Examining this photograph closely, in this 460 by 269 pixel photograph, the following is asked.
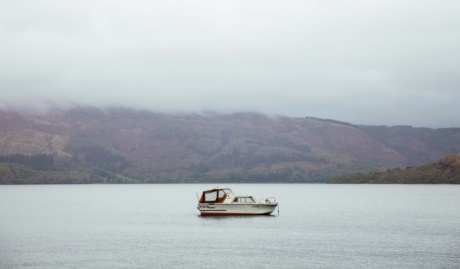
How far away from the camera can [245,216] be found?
15362 cm

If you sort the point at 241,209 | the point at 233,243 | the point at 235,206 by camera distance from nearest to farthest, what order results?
the point at 233,243 < the point at 235,206 < the point at 241,209

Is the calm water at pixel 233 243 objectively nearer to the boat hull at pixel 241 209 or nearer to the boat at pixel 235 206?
the boat hull at pixel 241 209

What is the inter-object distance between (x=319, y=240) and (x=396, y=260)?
2571 centimetres

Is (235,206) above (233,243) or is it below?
above

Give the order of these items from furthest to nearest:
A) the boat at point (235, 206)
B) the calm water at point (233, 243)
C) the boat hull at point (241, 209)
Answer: the boat hull at point (241, 209), the boat at point (235, 206), the calm water at point (233, 243)

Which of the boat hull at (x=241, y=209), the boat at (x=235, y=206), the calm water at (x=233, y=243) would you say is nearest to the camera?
the calm water at (x=233, y=243)

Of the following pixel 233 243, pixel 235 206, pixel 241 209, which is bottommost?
pixel 233 243

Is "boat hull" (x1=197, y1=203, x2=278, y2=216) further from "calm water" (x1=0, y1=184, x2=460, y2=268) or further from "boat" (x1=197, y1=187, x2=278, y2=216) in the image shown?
"calm water" (x1=0, y1=184, x2=460, y2=268)

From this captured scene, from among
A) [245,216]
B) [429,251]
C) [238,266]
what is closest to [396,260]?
[429,251]

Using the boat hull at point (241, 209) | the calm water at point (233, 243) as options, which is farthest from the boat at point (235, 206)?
the calm water at point (233, 243)

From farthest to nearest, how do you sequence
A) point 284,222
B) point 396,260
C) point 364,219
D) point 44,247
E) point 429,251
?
point 364,219 → point 284,222 → point 44,247 → point 429,251 → point 396,260

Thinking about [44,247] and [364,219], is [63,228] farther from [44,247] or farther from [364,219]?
[364,219]

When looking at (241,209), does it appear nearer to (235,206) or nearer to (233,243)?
(235,206)

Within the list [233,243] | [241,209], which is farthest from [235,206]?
[233,243]
